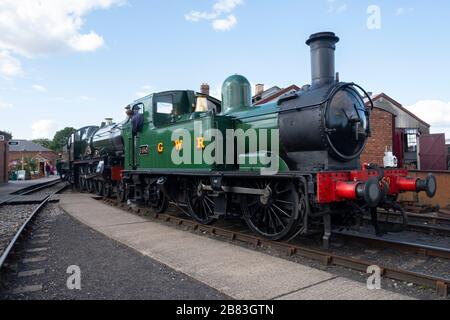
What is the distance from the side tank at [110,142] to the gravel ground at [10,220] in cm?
352

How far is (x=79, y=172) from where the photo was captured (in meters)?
20.3

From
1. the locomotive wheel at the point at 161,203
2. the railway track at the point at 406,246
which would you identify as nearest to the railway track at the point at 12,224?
the locomotive wheel at the point at 161,203

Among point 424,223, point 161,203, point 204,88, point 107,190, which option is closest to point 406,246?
point 424,223

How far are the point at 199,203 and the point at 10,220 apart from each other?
5.58 metres

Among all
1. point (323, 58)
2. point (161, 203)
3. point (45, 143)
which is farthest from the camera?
Result: point (45, 143)

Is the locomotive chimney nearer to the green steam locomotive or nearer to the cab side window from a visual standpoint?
the green steam locomotive

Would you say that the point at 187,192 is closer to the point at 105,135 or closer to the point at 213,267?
the point at 213,267

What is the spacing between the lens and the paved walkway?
4.22 meters

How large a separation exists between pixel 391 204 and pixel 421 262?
40.8 inches

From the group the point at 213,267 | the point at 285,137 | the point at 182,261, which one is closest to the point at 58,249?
the point at 182,261

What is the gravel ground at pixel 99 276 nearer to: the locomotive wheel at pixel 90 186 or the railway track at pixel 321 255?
the railway track at pixel 321 255

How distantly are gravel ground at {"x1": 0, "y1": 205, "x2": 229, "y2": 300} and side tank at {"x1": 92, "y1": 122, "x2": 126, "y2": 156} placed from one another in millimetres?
6433

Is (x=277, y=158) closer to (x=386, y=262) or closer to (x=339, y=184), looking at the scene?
(x=339, y=184)

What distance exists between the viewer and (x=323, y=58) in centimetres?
645
